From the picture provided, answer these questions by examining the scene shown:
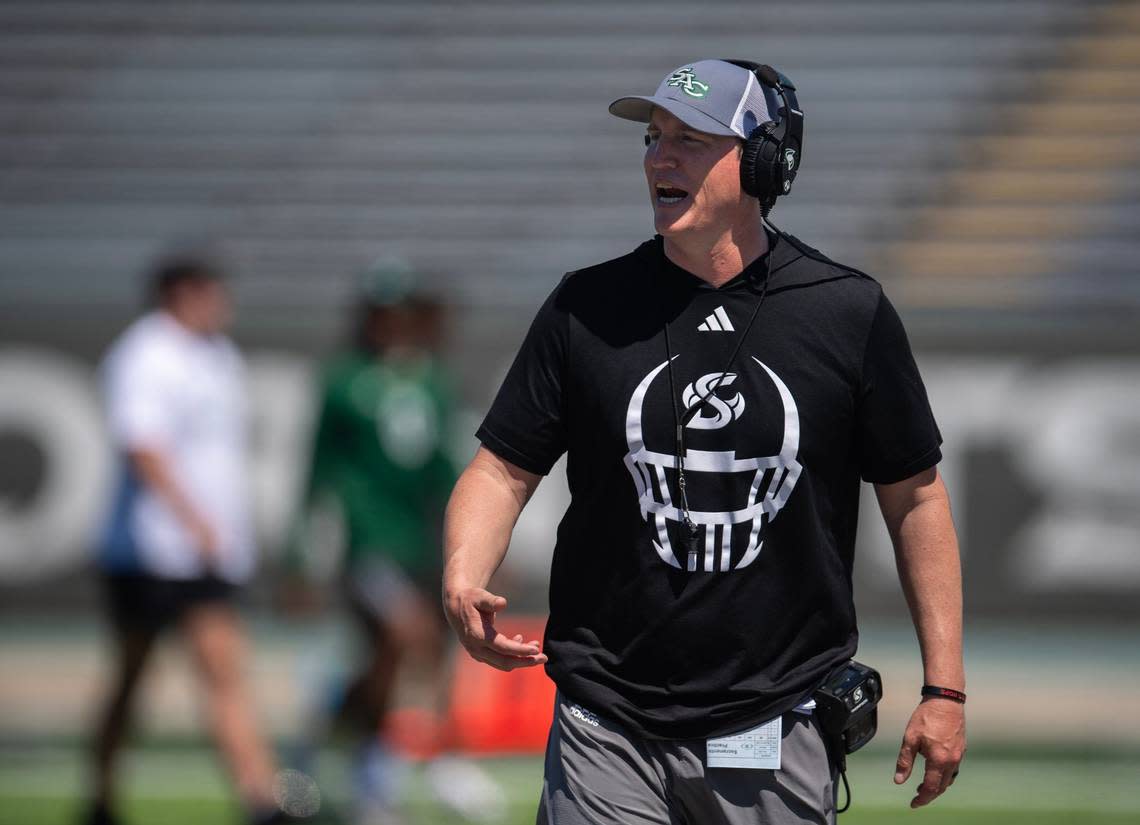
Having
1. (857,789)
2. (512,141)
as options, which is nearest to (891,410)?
(857,789)

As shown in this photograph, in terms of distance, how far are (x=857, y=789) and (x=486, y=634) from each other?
485 cm

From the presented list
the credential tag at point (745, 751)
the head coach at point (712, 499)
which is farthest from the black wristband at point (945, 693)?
the credential tag at point (745, 751)

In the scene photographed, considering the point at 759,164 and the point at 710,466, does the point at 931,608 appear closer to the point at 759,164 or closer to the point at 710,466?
the point at 710,466

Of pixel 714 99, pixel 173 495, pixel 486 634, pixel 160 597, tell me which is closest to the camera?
pixel 486 634

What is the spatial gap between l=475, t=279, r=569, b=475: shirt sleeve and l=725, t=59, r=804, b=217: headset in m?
0.45

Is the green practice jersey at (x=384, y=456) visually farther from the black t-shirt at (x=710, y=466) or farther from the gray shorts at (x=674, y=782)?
the gray shorts at (x=674, y=782)

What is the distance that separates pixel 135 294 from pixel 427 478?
6.54m

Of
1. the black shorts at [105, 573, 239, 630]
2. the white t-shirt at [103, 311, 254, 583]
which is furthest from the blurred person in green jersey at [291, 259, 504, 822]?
the black shorts at [105, 573, 239, 630]

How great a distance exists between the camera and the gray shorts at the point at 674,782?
10.4 ft

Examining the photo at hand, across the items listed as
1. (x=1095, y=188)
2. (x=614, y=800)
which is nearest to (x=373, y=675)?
(x=614, y=800)

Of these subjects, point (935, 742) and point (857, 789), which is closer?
point (935, 742)

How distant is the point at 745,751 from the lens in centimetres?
316

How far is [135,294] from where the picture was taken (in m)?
13.2

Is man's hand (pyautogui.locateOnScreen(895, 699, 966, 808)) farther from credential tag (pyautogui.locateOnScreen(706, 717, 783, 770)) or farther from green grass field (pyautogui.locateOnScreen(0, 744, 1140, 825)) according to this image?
green grass field (pyautogui.locateOnScreen(0, 744, 1140, 825))
